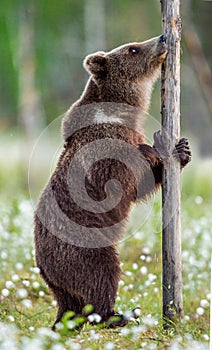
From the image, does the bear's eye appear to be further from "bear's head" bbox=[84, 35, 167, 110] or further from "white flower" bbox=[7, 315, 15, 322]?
"white flower" bbox=[7, 315, 15, 322]

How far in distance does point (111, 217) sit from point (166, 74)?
29.6 inches

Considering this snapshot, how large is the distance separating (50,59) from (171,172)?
1.05 metres

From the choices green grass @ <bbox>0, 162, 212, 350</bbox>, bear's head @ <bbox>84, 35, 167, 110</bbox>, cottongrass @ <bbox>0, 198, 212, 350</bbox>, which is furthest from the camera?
bear's head @ <bbox>84, 35, 167, 110</bbox>

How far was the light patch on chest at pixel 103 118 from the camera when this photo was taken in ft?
12.0

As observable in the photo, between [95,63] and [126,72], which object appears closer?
[95,63]

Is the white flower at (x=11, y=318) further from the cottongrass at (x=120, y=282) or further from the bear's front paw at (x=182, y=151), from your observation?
→ the bear's front paw at (x=182, y=151)

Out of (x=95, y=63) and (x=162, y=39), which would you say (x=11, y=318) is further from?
(x=162, y=39)

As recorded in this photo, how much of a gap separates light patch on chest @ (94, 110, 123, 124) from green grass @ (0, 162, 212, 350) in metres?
0.48

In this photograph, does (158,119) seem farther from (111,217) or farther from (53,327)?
(53,327)

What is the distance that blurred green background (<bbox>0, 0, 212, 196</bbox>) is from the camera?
3883mm

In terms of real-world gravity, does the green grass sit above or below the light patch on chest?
below

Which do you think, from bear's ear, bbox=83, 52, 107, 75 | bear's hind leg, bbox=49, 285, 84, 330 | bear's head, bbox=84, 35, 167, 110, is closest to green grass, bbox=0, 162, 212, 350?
bear's hind leg, bbox=49, 285, 84, 330

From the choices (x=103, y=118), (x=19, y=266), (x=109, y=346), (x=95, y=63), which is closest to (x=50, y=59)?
(x=95, y=63)

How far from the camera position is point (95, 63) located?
3691 millimetres
